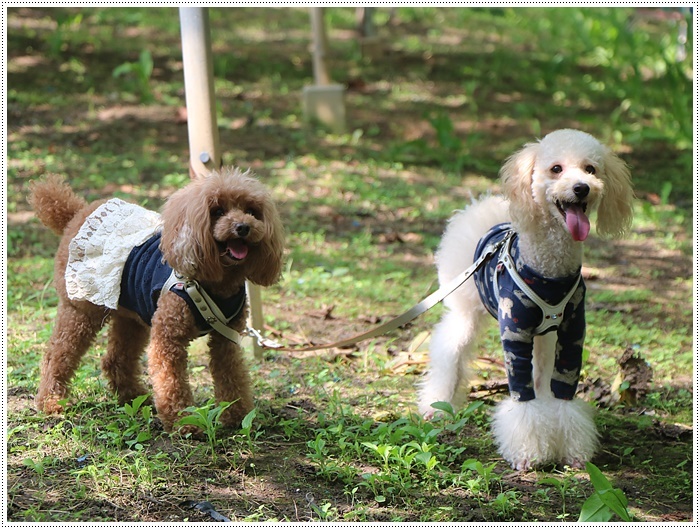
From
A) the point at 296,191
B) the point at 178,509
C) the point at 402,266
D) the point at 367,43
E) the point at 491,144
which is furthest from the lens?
the point at 367,43

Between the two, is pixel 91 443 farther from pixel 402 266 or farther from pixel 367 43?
pixel 367 43

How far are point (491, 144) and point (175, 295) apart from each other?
6027mm

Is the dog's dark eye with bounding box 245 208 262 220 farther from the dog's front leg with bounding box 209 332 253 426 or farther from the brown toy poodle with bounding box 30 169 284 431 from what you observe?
the dog's front leg with bounding box 209 332 253 426

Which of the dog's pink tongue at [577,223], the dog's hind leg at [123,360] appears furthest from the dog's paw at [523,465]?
the dog's hind leg at [123,360]

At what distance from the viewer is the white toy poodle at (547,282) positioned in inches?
129

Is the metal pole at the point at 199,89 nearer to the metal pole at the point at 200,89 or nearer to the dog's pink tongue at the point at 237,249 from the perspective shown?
the metal pole at the point at 200,89

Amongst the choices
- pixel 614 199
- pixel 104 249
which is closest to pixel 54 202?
pixel 104 249

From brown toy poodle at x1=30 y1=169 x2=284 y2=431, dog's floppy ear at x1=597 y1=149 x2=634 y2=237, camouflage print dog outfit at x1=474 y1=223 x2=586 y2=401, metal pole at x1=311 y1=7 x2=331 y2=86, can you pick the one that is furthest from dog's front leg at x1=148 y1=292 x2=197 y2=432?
metal pole at x1=311 y1=7 x2=331 y2=86

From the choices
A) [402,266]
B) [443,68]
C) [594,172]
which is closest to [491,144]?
[443,68]

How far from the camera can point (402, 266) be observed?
Result: 19.6 ft

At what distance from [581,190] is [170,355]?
1.81 meters

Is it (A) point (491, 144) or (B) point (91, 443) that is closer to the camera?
(B) point (91, 443)

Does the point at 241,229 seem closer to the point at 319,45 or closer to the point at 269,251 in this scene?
the point at 269,251

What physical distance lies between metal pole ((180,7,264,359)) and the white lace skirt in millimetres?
509
